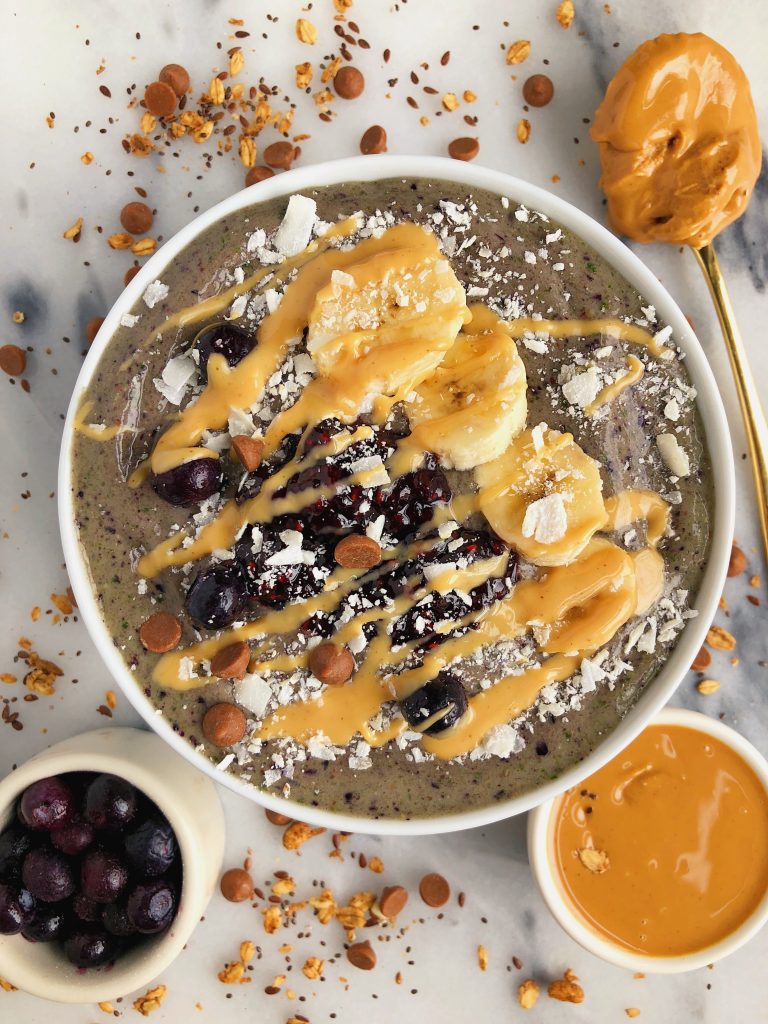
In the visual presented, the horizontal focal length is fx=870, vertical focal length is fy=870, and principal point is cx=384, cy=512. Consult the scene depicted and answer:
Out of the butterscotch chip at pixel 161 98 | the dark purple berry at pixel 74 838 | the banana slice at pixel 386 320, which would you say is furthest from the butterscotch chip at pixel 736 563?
the butterscotch chip at pixel 161 98

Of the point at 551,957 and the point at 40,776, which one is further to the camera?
the point at 551,957

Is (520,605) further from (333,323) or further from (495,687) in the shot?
(333,323)

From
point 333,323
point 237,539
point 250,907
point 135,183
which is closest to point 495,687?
point 237,539

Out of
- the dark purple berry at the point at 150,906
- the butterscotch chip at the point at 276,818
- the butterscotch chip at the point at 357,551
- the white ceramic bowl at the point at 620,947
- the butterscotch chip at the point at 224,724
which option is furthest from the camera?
the butterscotch chip at the point at 276,818

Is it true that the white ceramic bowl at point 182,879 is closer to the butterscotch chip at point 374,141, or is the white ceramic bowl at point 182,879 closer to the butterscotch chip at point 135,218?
the butterscotch chip at point 135,218

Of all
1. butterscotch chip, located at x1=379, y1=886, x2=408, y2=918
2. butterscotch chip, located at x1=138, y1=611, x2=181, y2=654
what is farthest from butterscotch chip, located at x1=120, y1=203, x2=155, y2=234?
butterscotch chip, located at x1=379, y1=886, x2=408, y2=918
